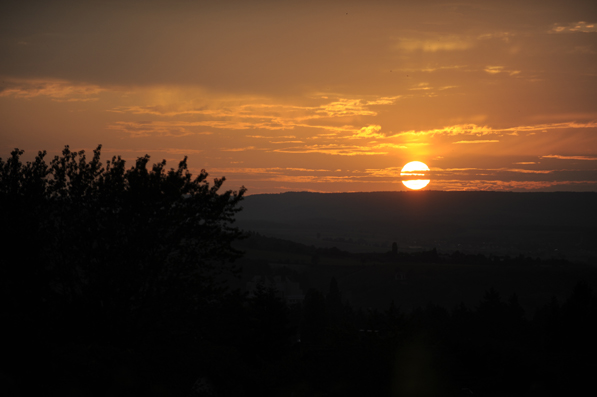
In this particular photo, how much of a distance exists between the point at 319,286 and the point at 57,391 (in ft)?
403

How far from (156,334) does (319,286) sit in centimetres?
11669

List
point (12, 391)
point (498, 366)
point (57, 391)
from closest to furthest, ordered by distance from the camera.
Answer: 1. point (12, 391)
2. point (57, 391)
3. point (498, 366)

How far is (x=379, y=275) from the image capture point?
13825 cm

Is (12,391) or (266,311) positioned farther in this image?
(266,311)

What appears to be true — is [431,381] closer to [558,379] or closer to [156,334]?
[558,379]

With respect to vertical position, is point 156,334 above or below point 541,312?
above

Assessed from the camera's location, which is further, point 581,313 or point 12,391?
point 581,313

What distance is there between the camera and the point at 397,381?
23844 mm

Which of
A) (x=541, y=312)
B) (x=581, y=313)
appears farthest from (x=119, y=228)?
(x=541, y=312)

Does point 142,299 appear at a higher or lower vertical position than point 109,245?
lower

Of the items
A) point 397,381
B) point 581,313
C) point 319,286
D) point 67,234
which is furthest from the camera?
point 319,286

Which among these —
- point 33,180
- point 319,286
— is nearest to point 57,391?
point 33,180

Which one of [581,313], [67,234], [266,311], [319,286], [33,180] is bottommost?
[319,286]

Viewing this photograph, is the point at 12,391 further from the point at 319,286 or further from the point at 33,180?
the point at 319,286
